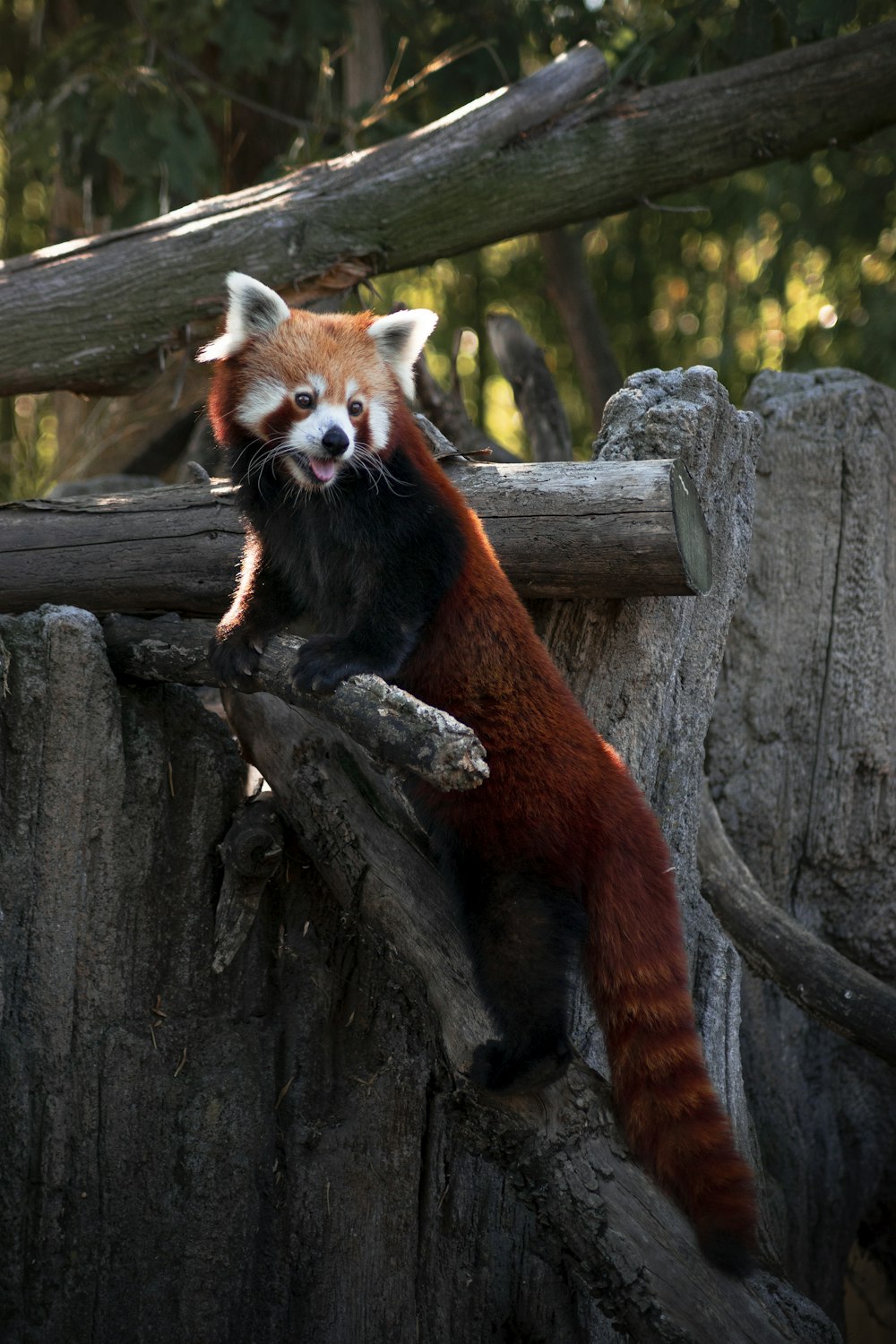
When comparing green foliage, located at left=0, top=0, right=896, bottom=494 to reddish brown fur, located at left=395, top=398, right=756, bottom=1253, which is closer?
reddish brown fur, located at left=395, top=398, right=756, bottom=1253

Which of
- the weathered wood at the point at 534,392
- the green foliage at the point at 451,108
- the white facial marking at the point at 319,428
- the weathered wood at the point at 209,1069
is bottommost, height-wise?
the weathered wood at the point at 209,1069

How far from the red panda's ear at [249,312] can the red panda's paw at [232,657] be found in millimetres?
664

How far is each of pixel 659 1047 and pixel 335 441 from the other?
1.36 metres

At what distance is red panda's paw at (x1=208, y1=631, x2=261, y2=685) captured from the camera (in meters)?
2.62

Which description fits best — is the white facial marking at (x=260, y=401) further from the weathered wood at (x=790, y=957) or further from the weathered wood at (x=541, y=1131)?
the weathered wood at (x=790, y=957)

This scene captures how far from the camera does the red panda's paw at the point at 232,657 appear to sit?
8.61 feet

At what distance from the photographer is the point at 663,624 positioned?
9.27 ft

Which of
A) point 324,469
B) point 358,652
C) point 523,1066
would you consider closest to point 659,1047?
point 523,1066

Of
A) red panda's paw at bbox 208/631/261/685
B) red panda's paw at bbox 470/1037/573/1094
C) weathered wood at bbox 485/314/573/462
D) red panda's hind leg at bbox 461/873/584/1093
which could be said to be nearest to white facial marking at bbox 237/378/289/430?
red panda's paw at bbox 208/631/261/685

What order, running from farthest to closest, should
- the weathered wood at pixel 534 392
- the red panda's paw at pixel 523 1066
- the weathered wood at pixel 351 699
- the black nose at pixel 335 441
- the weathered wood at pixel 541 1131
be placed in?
the weathered wood at pixel 534 392 < the black nose at pixel 335 441 < the red panda's paw at pixel 523 1066 < the weathered wood at pixel 541 1131 < the weathered wood at pixel 351 699

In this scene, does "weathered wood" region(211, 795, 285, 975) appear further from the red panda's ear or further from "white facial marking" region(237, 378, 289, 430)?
the red panda's ear

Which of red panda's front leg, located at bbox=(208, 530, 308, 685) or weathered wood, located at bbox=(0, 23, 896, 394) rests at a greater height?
weathered wood, located at bbox=(0, 23, 896, 394)

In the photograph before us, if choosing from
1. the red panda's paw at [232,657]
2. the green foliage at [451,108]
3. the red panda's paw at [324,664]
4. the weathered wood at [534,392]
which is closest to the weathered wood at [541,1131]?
the red panda's paw at [232,657]

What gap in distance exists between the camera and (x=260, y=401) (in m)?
2.65
